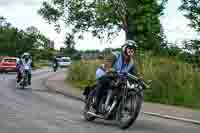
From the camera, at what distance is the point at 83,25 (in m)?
42.8

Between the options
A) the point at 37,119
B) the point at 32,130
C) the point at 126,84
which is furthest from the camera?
the point at 37,119

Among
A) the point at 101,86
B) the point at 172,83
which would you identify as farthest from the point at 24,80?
the point at 101,86

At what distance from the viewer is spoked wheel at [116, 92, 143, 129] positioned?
33.0 feet

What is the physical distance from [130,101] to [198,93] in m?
8.19

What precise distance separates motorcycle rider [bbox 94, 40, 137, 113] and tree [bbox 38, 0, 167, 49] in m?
29.0

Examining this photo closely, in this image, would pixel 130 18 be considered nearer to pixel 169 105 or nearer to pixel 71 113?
pixel 169 105

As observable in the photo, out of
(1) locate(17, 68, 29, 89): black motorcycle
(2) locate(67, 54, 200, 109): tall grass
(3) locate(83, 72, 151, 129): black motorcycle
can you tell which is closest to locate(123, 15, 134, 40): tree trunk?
(1) locate(17, 68, 29, 89): black motorcycle

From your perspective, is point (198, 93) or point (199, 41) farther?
point (199, 41)

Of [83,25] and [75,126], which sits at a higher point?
[83,25]

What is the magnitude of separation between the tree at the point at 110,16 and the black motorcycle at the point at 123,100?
29197mm

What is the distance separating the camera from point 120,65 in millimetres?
10906

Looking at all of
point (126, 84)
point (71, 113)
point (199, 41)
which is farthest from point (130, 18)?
point (126, 84)

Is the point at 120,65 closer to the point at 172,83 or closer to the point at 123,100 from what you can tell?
the point at 123,100

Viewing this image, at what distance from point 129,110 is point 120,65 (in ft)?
3.30
